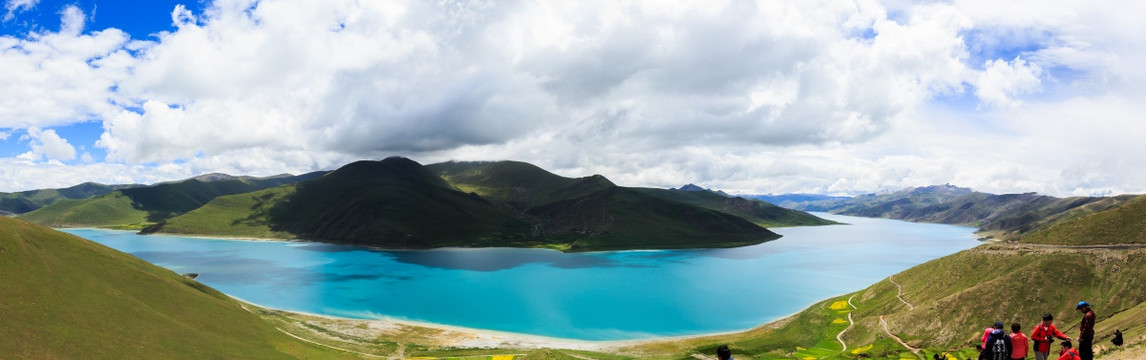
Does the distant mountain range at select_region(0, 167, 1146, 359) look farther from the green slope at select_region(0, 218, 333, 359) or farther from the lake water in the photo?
the lake water

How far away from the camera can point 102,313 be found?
57500mm

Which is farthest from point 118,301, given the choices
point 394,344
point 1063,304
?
point 1063,304

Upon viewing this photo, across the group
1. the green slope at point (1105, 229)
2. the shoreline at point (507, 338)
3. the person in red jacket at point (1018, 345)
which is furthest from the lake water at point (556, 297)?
the person in red jacket at point (1018, 345)

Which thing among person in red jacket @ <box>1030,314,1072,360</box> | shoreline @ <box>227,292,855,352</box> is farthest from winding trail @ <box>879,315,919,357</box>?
person in red jacket @ <box>1030,314,1072,360</box>

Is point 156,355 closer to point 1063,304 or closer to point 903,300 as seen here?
point 903,300

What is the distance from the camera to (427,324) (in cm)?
11500

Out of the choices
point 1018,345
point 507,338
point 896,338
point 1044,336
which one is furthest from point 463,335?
point 1044,336

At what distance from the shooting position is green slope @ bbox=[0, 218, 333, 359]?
49.9 metres

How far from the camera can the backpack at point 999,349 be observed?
84.0ft

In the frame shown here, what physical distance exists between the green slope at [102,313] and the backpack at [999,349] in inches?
2682

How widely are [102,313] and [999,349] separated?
79.0 meters

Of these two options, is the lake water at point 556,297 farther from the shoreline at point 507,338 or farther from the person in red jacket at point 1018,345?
the person in red jacket at point 1018,345

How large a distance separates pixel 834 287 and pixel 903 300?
266 ft

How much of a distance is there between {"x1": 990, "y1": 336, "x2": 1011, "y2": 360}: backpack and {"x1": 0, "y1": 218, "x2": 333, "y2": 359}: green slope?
68.1 metres
